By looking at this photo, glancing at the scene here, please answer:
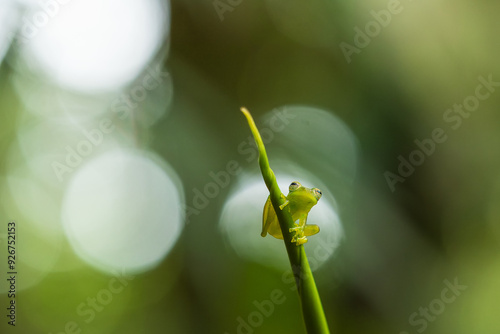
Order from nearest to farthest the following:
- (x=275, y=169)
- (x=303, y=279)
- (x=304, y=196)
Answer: (x=303, y=279)
(x=304, y=196)
(x=275, y=169)

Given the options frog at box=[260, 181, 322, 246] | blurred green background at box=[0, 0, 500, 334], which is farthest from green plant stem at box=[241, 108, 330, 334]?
blurred green background at box=[0, 0, 500, 334]

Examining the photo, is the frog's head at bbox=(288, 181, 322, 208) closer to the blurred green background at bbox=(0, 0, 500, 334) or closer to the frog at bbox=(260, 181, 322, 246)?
the frog at bbox=(260, 181, 322, 246)

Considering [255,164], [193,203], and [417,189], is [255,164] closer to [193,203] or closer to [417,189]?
[193,203]

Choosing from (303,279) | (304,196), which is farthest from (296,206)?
(303,279)

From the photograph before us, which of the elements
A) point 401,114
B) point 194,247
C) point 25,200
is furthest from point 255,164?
point 25,200

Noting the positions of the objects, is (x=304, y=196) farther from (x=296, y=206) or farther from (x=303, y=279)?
(x=303, y=279)

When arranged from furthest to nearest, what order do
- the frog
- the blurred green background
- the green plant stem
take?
the blurred green background
the frog
the green plant stem

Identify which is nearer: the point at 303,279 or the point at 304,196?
the point at 303,279

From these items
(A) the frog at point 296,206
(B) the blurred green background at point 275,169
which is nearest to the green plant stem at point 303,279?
(A) the frog at point 296,206

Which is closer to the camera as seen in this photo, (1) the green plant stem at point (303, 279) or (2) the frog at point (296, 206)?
(1) the green plant stem at point (303, 279)

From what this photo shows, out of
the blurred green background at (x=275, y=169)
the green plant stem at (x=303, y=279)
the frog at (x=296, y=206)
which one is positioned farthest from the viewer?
the blurred green background at (x=275, y=169)

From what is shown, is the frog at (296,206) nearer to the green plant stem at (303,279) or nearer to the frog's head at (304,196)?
the frog's head at (304,196)

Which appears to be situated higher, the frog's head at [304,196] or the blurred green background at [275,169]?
the frog's head at [304,196]
